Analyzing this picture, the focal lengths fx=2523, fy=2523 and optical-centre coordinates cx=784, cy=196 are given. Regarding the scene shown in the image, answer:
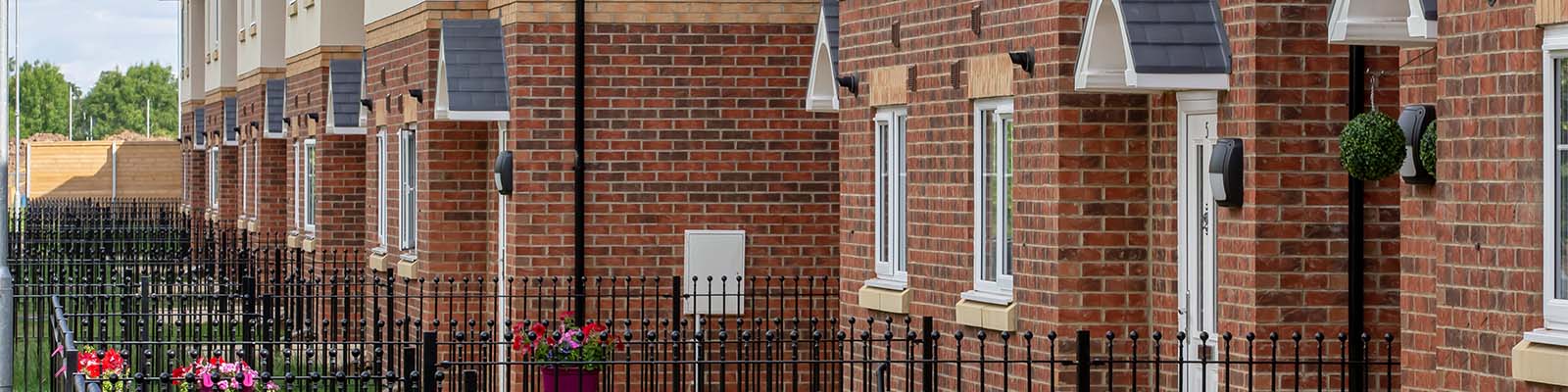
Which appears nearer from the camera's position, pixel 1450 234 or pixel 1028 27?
pixel 1450 234

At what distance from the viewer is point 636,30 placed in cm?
1678

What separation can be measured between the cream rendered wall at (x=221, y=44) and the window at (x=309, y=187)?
25.6 feet

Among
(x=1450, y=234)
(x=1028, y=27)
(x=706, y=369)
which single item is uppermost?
(x=1028, y=27)

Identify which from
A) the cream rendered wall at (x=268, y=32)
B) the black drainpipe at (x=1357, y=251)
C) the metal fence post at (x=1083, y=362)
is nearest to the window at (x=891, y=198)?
the metal fence post at (x=1083, y=362)

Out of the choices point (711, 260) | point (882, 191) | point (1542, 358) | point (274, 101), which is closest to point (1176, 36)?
point (1542, 358)

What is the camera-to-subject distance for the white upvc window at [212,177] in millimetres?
40438

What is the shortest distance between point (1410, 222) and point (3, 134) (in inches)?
331

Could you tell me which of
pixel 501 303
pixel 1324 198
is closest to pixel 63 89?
pixel 501 303

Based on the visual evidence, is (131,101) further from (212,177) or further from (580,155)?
(580,155)

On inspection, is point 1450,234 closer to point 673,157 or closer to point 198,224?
point 673,157

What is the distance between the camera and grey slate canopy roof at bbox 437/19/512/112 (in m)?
17.2

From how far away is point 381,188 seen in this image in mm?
22453

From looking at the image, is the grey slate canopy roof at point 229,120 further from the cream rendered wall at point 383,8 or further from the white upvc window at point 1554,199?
the white upvc window at point 1554,199

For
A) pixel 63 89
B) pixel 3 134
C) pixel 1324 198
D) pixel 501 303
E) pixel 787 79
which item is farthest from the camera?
pixel 63 89
